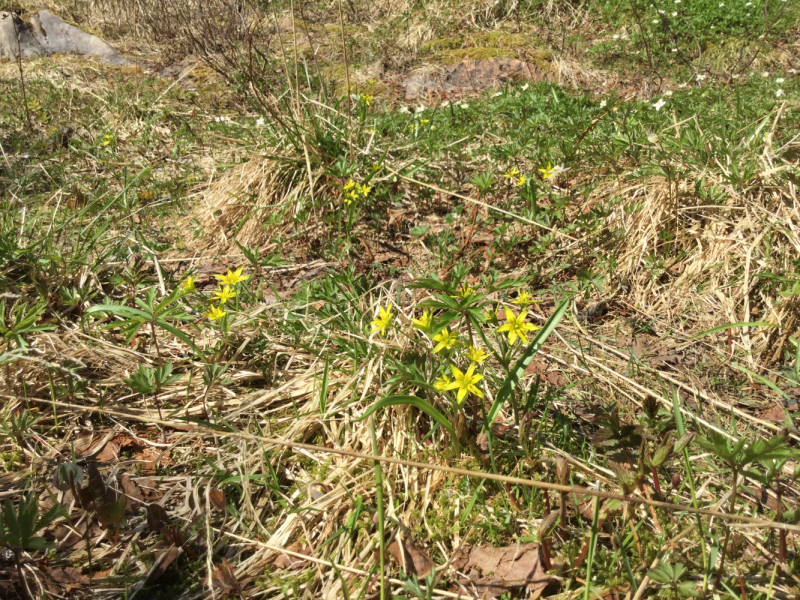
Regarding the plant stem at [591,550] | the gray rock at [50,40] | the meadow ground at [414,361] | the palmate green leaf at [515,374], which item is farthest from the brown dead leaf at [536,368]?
the gray rock at [50,40]

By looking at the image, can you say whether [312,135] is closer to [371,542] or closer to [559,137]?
[559,137]

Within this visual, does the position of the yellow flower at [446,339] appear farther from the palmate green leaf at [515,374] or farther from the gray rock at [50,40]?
the gray rock at [50,40]

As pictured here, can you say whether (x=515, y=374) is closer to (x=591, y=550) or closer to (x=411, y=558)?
(x=591, y=550)

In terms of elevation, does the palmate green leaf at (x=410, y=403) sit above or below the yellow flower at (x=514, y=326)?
below

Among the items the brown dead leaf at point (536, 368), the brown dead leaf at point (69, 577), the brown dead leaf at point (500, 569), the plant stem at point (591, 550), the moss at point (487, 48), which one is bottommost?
the brown dead leaf at point (500, 569)

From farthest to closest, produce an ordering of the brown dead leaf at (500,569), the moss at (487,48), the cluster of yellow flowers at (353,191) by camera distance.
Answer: the moss at (487,48)
the cluster of yellow flowers at (353,191)
the brown dead leaf at (500,569)

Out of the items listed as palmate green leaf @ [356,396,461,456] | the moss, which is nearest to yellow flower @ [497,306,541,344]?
palmate green leaf @ [356,396,461,456]

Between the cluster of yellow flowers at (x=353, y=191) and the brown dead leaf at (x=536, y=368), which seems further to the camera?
the cluster of yellow flowers at (x=353, y=191)
